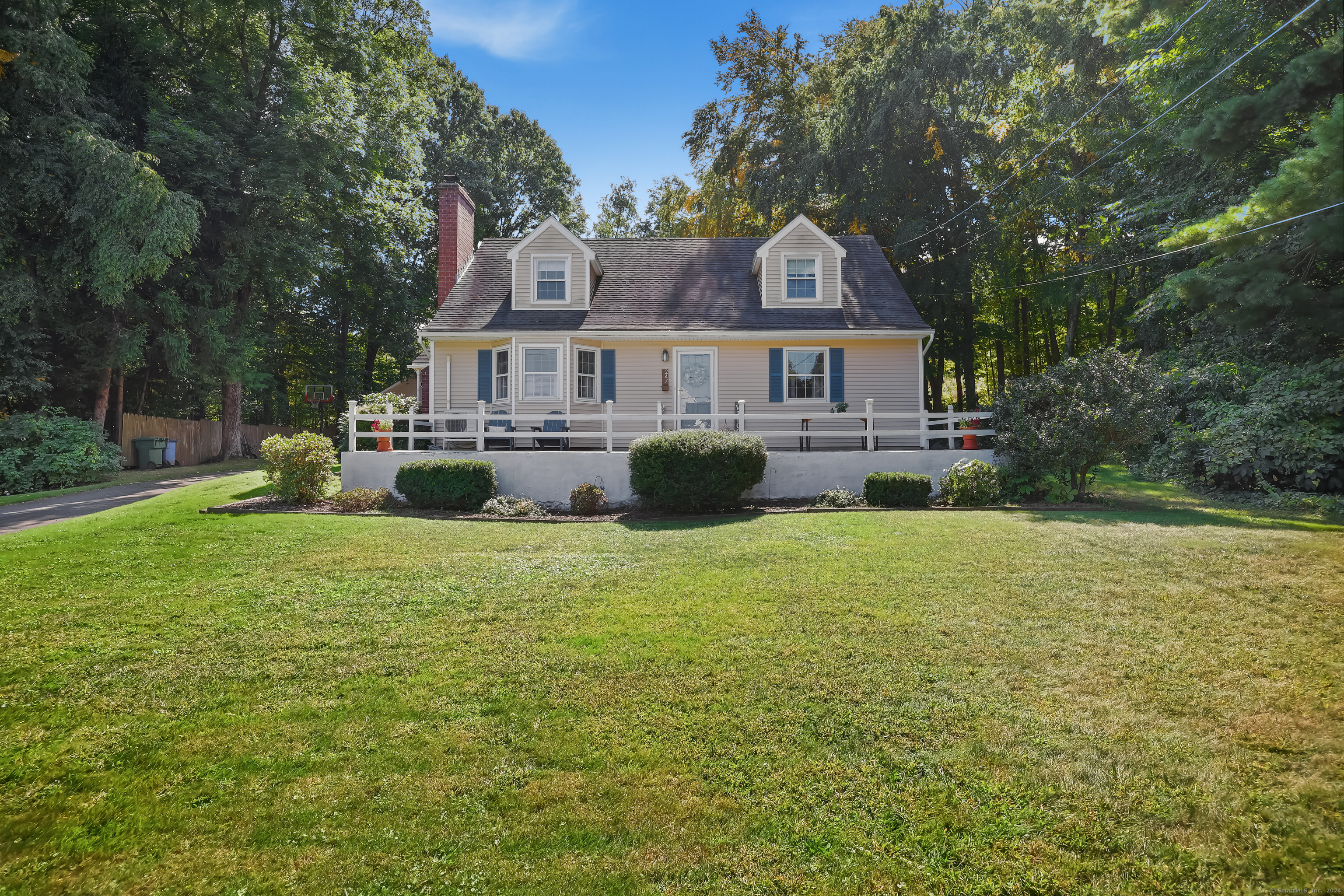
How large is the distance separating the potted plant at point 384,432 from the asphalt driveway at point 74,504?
4.28 meters

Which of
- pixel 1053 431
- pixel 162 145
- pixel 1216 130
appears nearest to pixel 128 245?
pixel 162 145

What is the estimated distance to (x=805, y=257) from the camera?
1741 cm

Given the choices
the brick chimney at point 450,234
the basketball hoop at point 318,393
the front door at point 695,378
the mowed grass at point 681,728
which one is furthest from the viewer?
the basketball hoop at point 318,393

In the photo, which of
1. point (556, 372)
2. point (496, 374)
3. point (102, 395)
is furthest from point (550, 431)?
point (102, 395)

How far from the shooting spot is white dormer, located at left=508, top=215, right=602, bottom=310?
17.1 meters

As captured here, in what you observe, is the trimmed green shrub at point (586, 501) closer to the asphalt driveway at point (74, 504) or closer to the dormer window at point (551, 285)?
the dormer window at point (551, 285)

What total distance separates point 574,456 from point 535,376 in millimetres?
4215

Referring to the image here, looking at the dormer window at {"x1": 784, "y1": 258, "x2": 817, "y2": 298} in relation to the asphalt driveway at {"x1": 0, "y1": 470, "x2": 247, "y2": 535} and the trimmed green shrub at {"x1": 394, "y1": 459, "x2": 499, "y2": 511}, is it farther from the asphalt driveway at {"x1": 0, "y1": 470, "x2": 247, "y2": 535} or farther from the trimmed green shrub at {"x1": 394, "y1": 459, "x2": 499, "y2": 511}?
the asphalt driveway at {"x1": 0, "y1": 470, "x2": 247, "y2": 535}

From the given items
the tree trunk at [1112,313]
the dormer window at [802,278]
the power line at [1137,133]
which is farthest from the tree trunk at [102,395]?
the tree trunk at [1112,313]

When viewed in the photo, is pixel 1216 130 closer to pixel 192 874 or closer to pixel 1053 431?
pixel 1053 431

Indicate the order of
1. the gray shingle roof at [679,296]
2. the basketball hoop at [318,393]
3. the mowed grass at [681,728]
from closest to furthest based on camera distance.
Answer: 1. the mowed grass at [681,728]
2. the gray shingle roof at [679,296]
3. the basketball hoop at [318,393]

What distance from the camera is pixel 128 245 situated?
16172 mm

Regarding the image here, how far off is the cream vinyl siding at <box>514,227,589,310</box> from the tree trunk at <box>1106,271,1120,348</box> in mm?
17993

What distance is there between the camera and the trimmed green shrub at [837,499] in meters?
11.6
